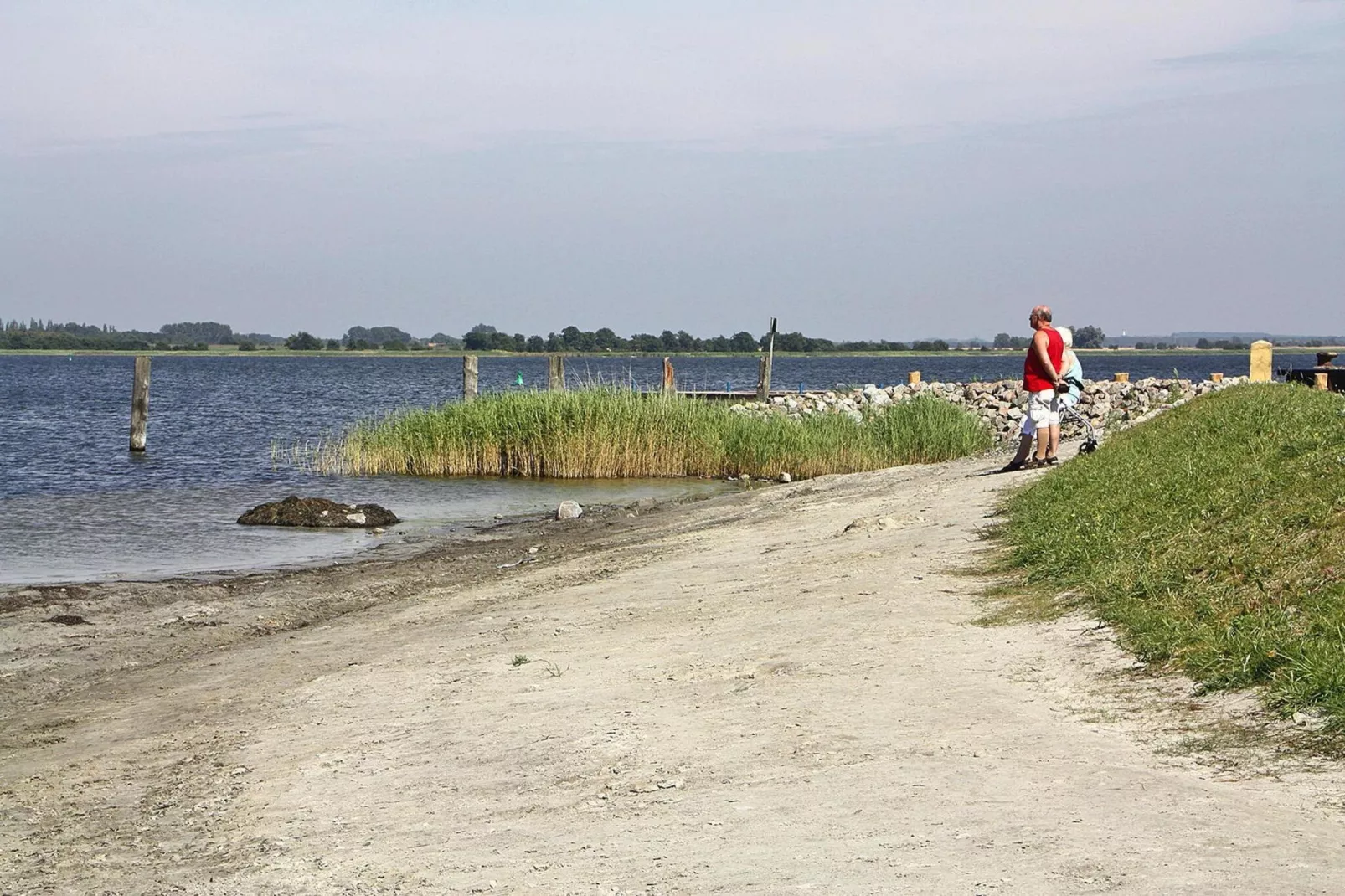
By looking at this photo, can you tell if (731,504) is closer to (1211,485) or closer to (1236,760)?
(1211,485)

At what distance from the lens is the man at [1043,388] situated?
54.3ft

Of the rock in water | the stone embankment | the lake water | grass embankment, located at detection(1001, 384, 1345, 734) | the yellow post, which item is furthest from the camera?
the stone embankment

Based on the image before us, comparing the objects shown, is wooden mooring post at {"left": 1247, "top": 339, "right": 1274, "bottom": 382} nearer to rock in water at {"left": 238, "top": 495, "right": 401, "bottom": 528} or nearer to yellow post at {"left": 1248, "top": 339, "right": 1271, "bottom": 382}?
yellow post at {"left": 1248, "top": 339, "right": 1271, "bottom": 382}

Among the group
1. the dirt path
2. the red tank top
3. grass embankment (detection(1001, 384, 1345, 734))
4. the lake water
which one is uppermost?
the red tank top

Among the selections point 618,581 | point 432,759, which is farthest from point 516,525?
point 432,759

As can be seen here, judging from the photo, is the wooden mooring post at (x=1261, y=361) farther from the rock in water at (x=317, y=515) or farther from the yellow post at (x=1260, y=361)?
the rock in water at (x=317, y=515)

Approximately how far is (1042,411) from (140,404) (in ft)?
77.0

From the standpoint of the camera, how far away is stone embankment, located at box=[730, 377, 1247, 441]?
31.1 meters

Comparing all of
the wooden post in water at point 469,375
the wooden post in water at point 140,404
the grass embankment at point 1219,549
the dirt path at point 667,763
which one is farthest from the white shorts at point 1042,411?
the wooden post in water at point 140,404

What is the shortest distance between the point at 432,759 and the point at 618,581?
5500 mm

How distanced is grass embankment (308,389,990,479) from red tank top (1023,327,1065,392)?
923cm

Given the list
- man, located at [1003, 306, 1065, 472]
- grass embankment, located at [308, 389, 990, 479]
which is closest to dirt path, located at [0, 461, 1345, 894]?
man, located at [1003, 306, 1065, 472]

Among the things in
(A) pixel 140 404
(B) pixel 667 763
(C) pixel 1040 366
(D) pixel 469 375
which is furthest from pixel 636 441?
(B) pixel 667 763

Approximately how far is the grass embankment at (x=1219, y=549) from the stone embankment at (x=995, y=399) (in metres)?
17.3
